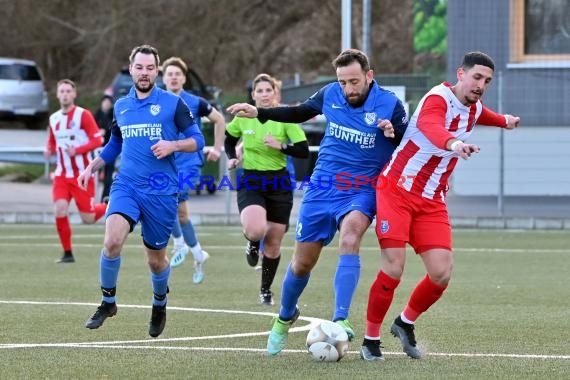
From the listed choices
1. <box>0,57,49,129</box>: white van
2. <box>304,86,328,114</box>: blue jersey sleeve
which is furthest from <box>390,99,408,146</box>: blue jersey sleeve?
<box>0,57,49,129</box>: white van

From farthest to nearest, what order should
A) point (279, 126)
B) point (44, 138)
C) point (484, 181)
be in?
point (44, 138) → point (484, 181) → point (279, 126)

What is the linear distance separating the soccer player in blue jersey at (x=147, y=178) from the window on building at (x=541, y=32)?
15502mm

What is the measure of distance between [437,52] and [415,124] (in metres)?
21.4

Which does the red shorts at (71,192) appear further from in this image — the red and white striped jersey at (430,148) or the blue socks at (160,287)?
the red and white striped jersey at (430,148)

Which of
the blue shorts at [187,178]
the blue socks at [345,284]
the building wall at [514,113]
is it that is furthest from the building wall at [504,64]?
the blue socks at [345,284]

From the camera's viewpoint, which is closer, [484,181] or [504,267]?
[504,267]

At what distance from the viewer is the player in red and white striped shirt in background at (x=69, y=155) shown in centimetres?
1608

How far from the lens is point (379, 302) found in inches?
348

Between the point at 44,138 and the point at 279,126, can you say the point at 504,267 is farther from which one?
the point at 44,138

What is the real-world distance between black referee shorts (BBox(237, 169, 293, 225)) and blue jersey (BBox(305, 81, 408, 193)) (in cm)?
355

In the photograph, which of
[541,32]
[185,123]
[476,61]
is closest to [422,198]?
[476,61]

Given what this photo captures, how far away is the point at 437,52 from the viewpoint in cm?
3011

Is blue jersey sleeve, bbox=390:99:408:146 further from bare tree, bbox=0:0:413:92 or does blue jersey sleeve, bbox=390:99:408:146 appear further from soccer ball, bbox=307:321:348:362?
bare tree, bbox=0:0:413:92

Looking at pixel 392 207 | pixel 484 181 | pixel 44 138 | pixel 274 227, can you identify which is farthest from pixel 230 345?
pixel 44 138
